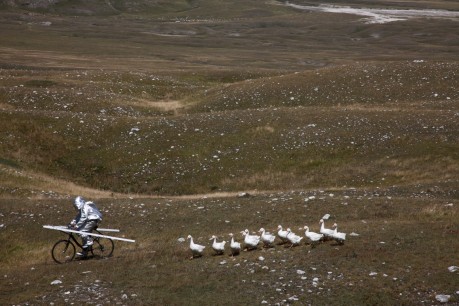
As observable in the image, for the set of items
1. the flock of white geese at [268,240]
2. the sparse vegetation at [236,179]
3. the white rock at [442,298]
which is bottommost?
the sparse vegetation at [236,179]

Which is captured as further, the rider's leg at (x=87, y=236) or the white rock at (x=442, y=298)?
the rider's leg at (x=87, y=236)

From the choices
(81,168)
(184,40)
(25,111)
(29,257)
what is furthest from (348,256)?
(184,40)

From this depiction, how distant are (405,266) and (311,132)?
27.5 metres

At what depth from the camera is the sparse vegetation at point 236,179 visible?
19.0m

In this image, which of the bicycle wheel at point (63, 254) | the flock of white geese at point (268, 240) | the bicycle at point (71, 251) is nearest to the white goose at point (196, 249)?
the flock of white geese at point (268, 240)

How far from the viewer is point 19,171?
3944 cm

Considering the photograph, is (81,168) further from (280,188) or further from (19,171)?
(280,188)

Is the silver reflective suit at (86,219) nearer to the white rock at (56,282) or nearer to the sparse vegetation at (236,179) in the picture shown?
the sparse vegetation at (236,179)

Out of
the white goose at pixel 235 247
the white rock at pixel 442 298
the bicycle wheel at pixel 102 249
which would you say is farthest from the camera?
the bicycle wheel at pixel 102 249

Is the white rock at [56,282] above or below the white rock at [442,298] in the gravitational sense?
below

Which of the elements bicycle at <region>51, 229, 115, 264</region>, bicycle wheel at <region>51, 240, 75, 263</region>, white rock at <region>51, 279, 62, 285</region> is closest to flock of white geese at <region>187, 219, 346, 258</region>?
bicycle at <region>51, 229, 115, 264</region>

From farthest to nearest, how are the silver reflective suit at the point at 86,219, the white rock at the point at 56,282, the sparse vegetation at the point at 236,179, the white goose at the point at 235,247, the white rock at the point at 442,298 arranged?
the silver reflective suit at the point at 86,219, the white goose at the point at 235,247, the white rock at the point at 56,282, the sparse vegetation at the point at 236,179, the white rock at the point at 442,298

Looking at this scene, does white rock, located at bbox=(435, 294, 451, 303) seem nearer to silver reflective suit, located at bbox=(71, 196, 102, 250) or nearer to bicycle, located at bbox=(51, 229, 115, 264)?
bicycle, located at bbox=(51, 229, 115, 264)

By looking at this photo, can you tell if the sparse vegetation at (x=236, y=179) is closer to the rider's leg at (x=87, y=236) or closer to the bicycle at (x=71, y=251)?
the bicycle at (x=71, y=251)
